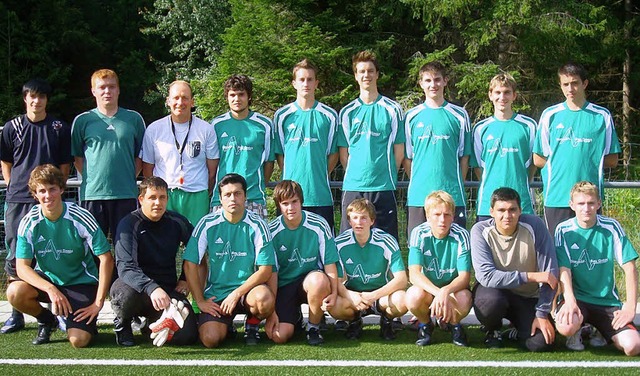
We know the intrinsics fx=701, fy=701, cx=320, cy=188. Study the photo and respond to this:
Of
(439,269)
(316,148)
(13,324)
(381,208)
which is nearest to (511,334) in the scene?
(439,269)

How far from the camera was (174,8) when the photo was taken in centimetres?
2356

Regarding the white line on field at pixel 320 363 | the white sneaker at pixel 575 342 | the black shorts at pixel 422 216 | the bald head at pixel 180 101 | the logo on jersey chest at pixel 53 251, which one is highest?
the bald head at pixel 180 101

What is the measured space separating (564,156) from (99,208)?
3.80 metres

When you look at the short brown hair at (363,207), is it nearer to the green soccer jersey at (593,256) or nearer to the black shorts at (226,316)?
the black shorts at (226,316)

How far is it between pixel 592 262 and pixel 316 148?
232 centimetres

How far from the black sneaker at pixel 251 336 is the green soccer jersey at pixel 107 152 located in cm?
153

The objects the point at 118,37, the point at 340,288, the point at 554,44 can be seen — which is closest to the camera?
the point at 340,288

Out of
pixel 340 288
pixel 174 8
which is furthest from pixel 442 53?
pixel 340 288

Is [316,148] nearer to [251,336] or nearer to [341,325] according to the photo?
[341,325]

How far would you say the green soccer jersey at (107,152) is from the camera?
570cm

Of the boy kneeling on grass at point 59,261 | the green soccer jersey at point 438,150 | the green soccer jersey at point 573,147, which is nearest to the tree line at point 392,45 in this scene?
the green soccer jersey at point 573,147

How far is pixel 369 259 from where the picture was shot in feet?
17.8

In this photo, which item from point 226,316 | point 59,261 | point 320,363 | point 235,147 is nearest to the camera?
point 320,363

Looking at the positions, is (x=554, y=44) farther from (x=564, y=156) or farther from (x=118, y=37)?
(x=118, y=37)
